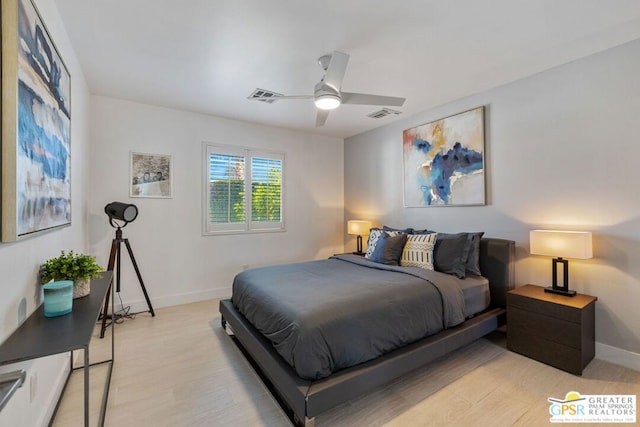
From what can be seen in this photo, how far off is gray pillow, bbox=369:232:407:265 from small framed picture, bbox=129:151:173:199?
2948 mm

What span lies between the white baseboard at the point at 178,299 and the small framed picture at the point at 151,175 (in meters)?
1.40

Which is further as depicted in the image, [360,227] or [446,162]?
[360,227]

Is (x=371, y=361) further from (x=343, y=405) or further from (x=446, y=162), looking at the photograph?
(x=446, y=162)

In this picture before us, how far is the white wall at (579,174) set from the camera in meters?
2.43

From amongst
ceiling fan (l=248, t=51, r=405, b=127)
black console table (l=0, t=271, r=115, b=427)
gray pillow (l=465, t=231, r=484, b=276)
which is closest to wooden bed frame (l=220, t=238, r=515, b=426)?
gray pillow (l=465, t=231, r=484, b=276)

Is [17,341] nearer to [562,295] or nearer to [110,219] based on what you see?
[110,219]

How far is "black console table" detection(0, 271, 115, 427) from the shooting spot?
1.17m

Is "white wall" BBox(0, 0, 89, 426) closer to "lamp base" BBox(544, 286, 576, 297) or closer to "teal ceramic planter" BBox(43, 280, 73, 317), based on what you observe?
"teal ceramic planter" BBox(43, 280, 73, 317)

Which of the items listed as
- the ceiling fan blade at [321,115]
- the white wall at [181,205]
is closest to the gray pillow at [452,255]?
the ceiling fan blade at [321,115]

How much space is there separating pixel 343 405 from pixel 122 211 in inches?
118

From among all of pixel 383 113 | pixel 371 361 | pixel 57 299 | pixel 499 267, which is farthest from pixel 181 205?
pixel 499 267

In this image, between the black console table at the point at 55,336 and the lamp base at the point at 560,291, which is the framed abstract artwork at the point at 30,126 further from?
the lamp base at the point at 560,291

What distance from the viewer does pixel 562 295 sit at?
2.60 m

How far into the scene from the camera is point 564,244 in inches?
97.3
